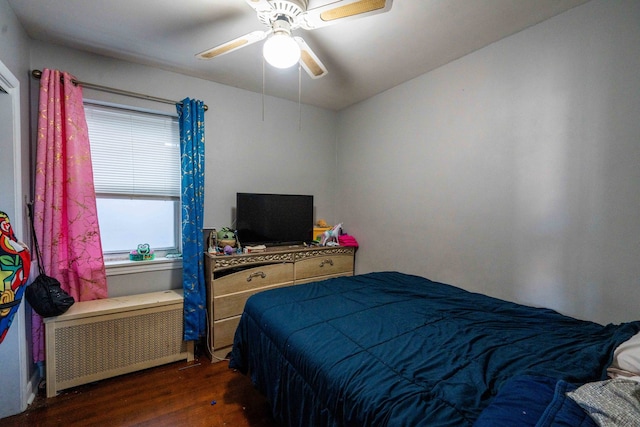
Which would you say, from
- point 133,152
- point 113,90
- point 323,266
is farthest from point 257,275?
point 113,90

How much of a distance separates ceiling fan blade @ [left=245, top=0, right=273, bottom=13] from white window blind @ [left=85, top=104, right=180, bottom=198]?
1650 mm

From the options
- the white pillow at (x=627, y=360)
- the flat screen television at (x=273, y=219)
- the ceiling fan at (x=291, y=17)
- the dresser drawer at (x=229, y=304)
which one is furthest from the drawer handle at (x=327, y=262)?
the white pillow at (x=627, y=360)

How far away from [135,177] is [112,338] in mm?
1340

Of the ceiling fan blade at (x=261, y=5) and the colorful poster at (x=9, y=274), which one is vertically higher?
the ceiling fan blade at (x=261, y=5)

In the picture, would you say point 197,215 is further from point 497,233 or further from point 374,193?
point 497,233

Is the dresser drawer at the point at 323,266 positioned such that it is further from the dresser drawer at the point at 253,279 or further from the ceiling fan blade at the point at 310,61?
the ceiling fan blade at the point at 310,61

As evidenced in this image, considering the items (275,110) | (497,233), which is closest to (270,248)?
(275,110)

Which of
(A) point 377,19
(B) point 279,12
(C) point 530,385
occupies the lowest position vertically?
(C) point 530,385

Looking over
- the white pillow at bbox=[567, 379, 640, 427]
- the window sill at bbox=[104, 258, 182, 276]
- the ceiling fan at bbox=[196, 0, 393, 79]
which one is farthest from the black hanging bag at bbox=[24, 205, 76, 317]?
the white pillow at bbox=[567, 379, 640, 427]

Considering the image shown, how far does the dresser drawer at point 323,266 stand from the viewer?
9.16 ft

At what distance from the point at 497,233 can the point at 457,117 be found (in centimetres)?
98

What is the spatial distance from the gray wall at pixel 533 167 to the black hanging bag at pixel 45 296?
2.66m

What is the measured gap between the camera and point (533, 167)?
1.79m

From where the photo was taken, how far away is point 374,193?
2.98 meters
